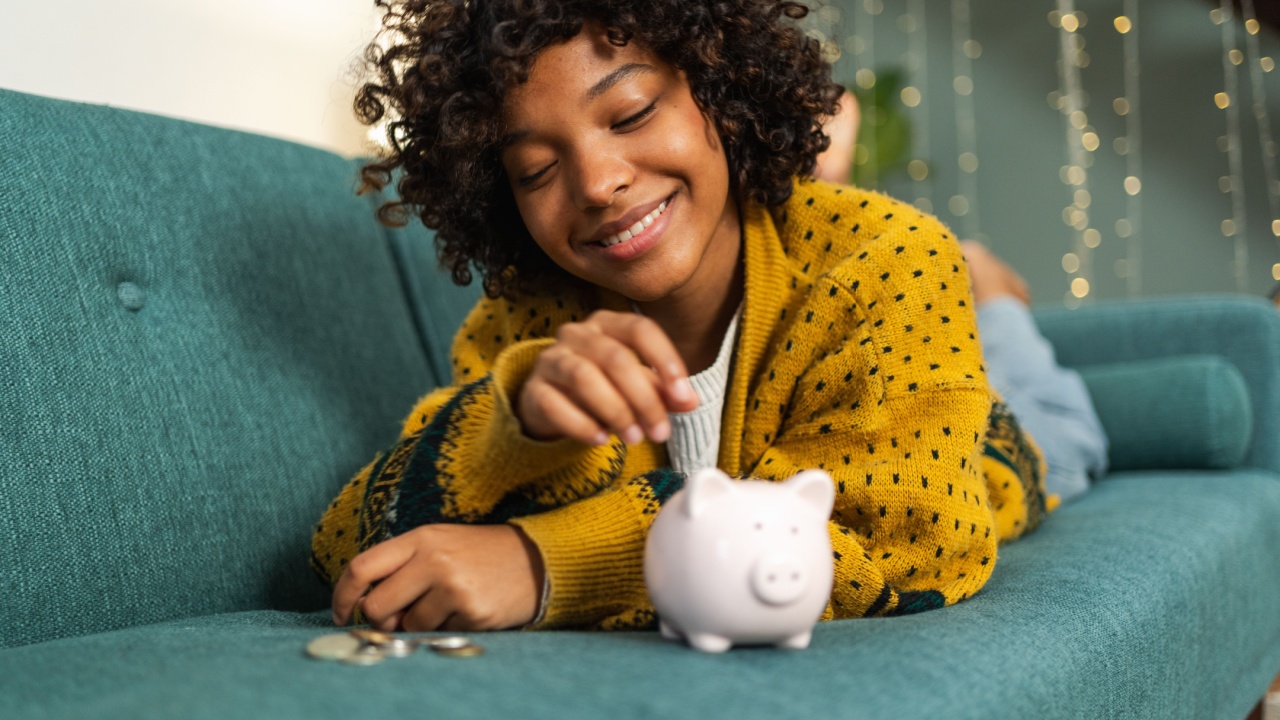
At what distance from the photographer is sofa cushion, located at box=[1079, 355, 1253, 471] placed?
5.24 ft

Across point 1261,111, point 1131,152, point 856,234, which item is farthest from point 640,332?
point 1131,152

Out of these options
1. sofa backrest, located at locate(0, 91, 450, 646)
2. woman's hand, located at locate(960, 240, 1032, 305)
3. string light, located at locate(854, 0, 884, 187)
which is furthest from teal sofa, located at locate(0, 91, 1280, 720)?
string light, located at locate(854, 0, 884, 187)

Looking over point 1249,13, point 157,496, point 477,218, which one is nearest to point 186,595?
point 157,496

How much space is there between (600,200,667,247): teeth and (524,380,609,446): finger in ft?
1.16

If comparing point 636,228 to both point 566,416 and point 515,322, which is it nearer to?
point 515,322

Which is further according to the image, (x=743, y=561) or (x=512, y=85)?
(x=512, y=85)

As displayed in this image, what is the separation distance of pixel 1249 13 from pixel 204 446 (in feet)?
9.12

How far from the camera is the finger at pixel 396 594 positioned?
0.73 metres

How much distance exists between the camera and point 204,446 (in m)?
0.98

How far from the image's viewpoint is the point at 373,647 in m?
0.61

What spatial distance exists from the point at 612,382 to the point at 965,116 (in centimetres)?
329

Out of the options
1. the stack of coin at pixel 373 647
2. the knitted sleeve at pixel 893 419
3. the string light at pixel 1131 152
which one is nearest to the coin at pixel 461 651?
the stack of coin at pixel 373 647

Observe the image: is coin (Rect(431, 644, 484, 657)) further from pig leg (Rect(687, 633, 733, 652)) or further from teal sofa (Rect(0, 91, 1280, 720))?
pig leg (Rect(687, 633, 733, 652))

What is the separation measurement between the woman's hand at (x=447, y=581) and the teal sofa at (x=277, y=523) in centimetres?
4
